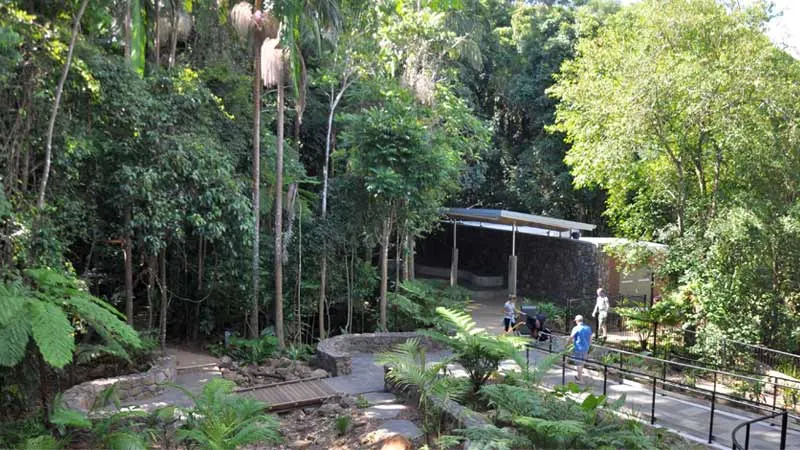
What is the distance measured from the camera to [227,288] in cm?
1372

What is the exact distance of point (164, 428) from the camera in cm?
708

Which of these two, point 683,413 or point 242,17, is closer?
point 683,413

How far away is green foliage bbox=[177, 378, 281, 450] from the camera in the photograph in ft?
19.6

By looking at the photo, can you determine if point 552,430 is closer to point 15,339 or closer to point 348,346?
point 15,339

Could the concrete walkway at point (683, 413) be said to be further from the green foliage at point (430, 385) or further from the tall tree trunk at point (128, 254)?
the tall tree trunk at point (128, 254)

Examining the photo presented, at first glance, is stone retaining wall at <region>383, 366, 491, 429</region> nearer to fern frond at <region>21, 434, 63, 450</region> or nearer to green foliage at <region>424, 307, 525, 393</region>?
green foliage at <region>424, 307, 525, 393</region>

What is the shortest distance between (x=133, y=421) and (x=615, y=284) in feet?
60.0

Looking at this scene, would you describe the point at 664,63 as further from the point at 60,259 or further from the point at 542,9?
the point at 542,9

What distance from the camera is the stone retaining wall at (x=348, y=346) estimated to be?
11.9 m

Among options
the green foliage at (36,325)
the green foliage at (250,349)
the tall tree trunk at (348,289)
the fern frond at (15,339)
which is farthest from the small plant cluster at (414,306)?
the fern frond at (15,339)

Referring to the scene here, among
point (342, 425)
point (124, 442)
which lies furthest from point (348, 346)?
point (124, 442)

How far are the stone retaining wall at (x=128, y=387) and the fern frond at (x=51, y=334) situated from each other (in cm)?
306

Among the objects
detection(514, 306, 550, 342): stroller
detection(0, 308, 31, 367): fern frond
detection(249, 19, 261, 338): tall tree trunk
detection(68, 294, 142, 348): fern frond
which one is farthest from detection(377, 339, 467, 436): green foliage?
detection(514, 306, 550, 342): stroller

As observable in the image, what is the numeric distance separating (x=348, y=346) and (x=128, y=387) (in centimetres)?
503
